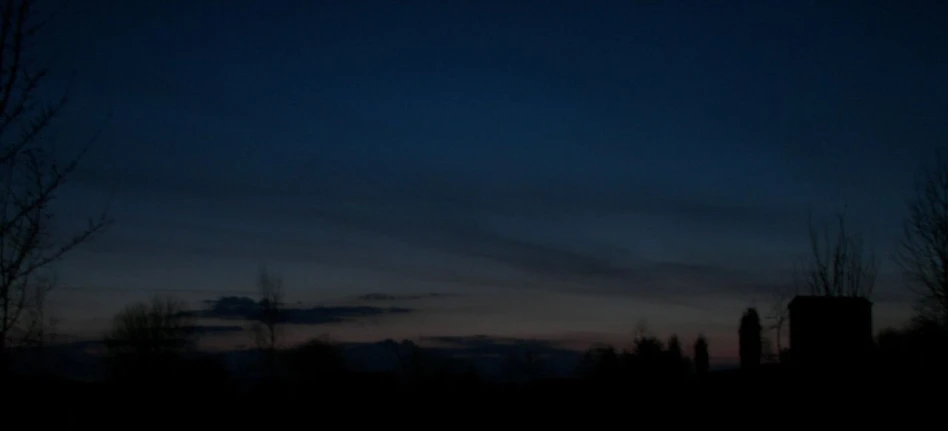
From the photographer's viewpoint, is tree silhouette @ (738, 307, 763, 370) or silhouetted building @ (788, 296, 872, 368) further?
tree silhouette @ (738, 307, 763, 370)

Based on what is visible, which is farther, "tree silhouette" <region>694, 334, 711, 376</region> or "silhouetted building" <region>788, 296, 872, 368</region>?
"tree silhouette" <region>694, 334, 711, 376</region>

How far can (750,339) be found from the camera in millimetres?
17906

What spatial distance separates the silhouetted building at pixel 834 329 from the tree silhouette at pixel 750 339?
118 inches

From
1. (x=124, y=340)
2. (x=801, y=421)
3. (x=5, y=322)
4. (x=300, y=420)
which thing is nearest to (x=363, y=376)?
(x=300, y=420)

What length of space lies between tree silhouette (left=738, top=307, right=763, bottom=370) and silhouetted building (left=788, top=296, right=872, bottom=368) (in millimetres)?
2998

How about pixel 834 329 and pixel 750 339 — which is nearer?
pixel 834 329

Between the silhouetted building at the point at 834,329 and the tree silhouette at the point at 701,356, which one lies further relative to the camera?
the tree silhouette at the point at 701,356

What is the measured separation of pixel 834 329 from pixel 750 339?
3.55 metres

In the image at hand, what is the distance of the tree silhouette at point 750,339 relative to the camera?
58.4 ft

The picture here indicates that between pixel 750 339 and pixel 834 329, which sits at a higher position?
pixel 834 329

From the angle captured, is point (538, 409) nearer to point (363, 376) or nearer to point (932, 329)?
point (363, 376)

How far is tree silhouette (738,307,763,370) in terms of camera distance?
17812 millimetres

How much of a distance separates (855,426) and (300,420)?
8.72 metres

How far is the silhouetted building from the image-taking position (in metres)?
14.3
